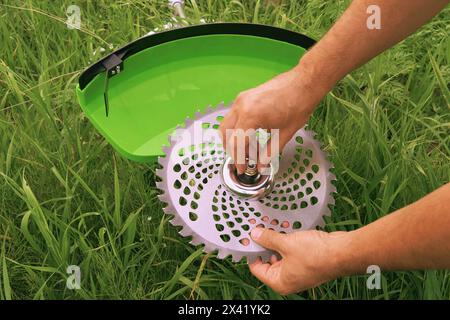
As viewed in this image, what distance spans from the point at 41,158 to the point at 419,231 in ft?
2.56

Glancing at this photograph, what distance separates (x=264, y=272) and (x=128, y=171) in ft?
1.22

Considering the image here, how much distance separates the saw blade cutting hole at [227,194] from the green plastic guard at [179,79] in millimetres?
102

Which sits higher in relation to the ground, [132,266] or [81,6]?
[81,6]

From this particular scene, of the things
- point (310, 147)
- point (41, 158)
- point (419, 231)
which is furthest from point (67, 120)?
point (419, 231)

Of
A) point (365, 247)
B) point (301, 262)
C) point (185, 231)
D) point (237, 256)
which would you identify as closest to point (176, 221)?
point (185, 231)

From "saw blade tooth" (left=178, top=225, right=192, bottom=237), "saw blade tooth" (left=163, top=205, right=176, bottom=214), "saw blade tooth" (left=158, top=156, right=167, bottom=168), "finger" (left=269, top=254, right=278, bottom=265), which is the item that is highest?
"saw blade tooth" (left=158, top=156, right=167, bottom=168)

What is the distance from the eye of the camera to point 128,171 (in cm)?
118

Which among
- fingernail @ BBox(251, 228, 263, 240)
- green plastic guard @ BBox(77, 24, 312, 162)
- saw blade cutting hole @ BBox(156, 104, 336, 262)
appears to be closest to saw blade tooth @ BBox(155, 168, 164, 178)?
saw blade cutting hole @ BBox(156, 104, 336, 262)

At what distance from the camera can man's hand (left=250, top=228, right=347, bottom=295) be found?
0.86 m

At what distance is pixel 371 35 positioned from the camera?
956 millimetres

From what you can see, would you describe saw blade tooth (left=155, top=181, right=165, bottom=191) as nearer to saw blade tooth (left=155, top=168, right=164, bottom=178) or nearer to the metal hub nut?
saw blade tooth (left=155, top=168, right=164, bottom=178)

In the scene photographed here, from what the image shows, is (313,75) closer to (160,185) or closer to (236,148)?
(236,148)

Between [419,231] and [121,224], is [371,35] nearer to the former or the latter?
[419,231]

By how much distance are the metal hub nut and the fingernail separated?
0.10 meters
